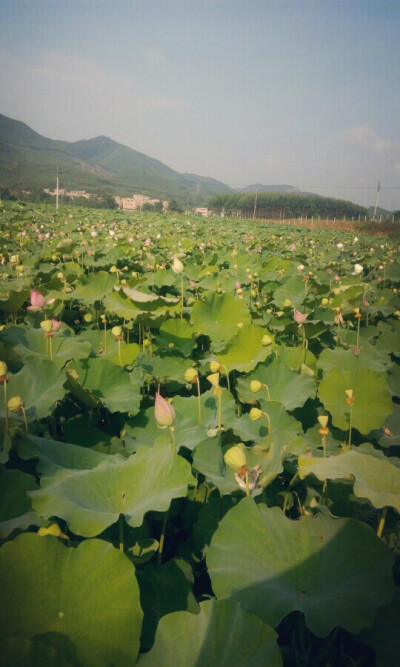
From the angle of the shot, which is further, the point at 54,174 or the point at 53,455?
the point at 54,174

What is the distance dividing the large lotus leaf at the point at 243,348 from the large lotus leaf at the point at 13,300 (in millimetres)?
1272

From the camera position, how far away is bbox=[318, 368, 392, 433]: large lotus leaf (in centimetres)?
134

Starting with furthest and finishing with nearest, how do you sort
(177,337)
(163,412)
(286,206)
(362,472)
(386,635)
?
(286,206) < (177,337) < (163,412) < (362,472) < (386,635)

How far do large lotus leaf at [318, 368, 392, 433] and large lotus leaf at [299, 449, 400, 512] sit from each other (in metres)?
0.54

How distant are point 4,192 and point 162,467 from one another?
3413cm

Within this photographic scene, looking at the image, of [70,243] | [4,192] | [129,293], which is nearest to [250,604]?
[129,293]

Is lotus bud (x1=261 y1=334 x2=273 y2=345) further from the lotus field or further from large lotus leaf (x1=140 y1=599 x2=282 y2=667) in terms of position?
large lotus leaf (x1=140 y1=599 x2=282 y2=667)

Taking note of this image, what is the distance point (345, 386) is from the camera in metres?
1.44

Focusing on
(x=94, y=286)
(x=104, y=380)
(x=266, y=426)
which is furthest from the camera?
(x=94, y=286)

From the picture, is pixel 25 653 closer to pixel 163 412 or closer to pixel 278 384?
pixel 163 412

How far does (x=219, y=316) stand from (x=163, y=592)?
1.65 meters

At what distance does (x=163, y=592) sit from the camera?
0.85 meters

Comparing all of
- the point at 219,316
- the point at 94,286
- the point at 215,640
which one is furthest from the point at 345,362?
the point at 94,286

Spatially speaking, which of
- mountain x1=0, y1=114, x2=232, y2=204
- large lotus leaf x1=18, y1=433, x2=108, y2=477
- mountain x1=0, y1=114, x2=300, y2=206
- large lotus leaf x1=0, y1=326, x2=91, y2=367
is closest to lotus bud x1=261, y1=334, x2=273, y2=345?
→ large lotus leaf x1=0, y1=326, x2=91, y2=367
